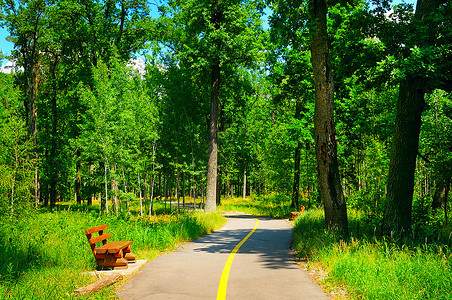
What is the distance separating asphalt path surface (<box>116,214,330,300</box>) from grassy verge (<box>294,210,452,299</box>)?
57 cm

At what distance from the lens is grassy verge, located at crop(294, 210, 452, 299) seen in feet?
16.6

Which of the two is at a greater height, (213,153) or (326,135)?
(213,153)

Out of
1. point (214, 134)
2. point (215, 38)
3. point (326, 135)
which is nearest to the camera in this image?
point (326, 135)

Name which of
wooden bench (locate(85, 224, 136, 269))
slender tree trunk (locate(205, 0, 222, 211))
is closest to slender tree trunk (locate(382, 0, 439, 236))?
wooden bench (locate(85, 224, 136, 269))

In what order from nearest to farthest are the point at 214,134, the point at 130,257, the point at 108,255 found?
the point at 108,255, the point at 130,257, the point at 214,134

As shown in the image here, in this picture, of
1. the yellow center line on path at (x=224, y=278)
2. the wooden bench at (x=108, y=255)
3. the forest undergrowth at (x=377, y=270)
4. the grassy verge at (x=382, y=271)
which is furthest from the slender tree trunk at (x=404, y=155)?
the wooden bench at (x=108, y=255)

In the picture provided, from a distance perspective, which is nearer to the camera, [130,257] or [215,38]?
[130,257]

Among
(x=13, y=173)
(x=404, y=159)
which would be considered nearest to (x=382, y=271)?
(x=404, y=159)

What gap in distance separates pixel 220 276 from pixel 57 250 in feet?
15.1

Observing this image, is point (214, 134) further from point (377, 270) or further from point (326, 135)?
point (377, 270)

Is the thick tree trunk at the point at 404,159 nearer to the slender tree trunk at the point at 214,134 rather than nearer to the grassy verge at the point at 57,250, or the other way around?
the grassy verge at the point at 57,250

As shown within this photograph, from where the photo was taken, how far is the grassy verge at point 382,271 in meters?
5.07

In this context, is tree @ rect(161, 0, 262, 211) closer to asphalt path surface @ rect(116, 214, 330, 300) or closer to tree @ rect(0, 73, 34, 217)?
tree @ rect(0, 73, 34, 217)

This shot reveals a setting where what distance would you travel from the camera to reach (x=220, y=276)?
285 inches
